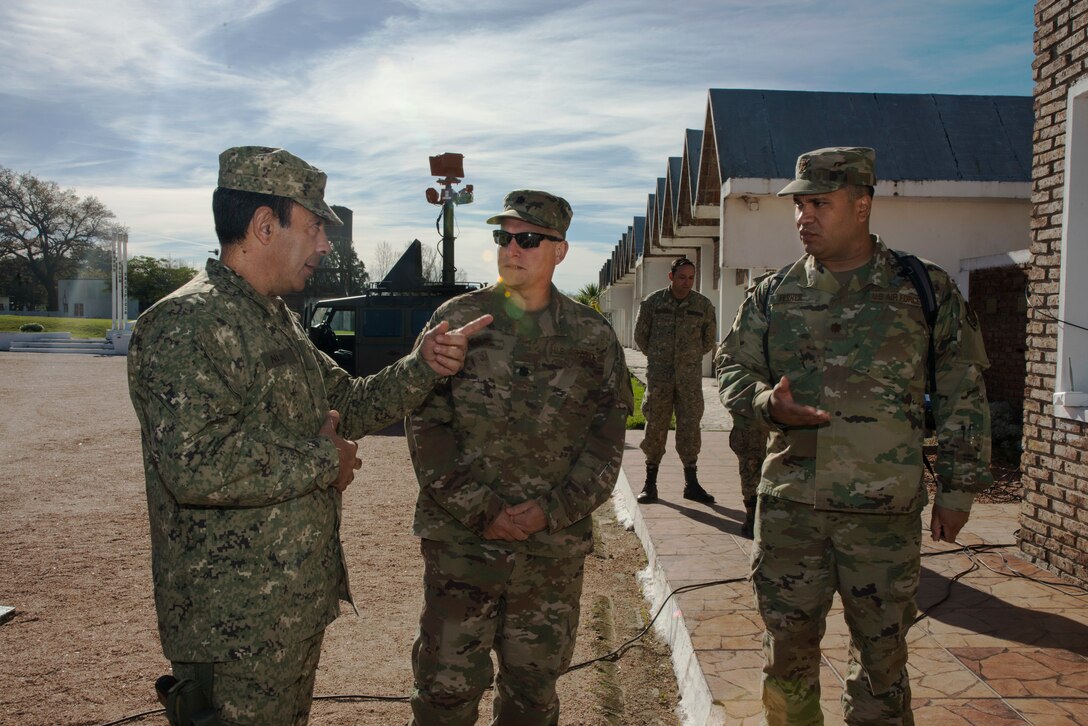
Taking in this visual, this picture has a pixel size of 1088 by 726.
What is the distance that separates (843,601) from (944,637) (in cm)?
163

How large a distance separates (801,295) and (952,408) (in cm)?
58

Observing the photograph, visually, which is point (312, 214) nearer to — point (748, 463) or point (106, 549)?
point (748, 463)

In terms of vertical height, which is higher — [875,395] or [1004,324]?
[1004,324]

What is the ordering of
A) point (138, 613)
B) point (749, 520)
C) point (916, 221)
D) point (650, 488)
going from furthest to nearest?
point (916, 221) < point (650, 488) < point (749, 520) < point (138, 613)

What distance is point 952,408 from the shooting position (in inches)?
103

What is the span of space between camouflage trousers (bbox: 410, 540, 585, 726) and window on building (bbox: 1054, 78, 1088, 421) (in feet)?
11.4

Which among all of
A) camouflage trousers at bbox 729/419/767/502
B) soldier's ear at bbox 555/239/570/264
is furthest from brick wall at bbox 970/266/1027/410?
soldier's ear at bbox 555/239/570/264

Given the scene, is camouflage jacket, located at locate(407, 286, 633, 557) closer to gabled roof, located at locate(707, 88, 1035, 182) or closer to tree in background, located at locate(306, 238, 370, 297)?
gabled roof, located at locate(707, 88, 1035, 182)

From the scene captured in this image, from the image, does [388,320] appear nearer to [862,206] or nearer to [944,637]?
[944,637]

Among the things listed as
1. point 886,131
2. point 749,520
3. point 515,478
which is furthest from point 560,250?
point 886,131

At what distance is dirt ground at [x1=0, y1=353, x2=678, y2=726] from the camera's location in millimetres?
3561

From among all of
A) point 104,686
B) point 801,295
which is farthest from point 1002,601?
point 104,686

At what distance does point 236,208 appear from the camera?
2.12 m

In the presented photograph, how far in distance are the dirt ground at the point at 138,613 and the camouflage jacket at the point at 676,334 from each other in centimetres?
140
